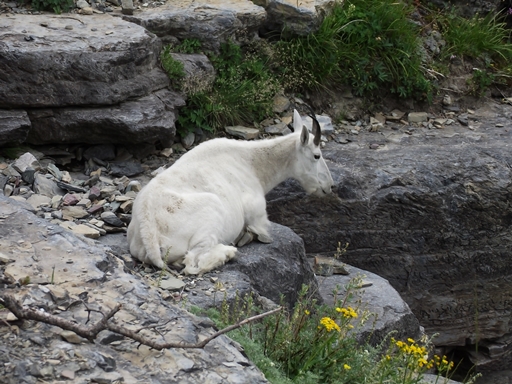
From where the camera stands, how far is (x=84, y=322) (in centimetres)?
441

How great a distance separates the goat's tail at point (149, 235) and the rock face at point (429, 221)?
3.66 m

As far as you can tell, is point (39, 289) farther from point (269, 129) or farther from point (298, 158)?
point (269, 129)

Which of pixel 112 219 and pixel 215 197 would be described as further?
pixel 112 219

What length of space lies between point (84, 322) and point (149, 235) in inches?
111

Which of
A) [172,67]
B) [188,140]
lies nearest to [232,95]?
[188,140]

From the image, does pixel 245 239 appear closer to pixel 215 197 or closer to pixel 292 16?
pixel 215 197

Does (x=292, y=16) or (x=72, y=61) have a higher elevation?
(x=292, y=16)

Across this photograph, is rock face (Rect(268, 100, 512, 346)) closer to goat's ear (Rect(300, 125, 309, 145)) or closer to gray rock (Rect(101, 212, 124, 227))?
goat's ear (Rect(300, 125, 309, 145))

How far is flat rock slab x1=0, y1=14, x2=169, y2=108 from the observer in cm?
955

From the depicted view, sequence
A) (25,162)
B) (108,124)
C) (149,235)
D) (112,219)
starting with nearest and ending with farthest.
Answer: (149,235), (112,219), (25,162), (108,124)

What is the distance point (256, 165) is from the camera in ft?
29.0

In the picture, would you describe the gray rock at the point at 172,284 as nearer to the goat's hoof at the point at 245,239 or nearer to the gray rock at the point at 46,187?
the goat's hoof at the point at 245,239

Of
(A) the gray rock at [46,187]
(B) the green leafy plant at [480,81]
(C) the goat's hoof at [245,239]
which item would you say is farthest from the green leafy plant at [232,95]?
(B) the green leafy plant at [480,81]

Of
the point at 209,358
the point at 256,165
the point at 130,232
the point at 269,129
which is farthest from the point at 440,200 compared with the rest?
the point at 209,358
